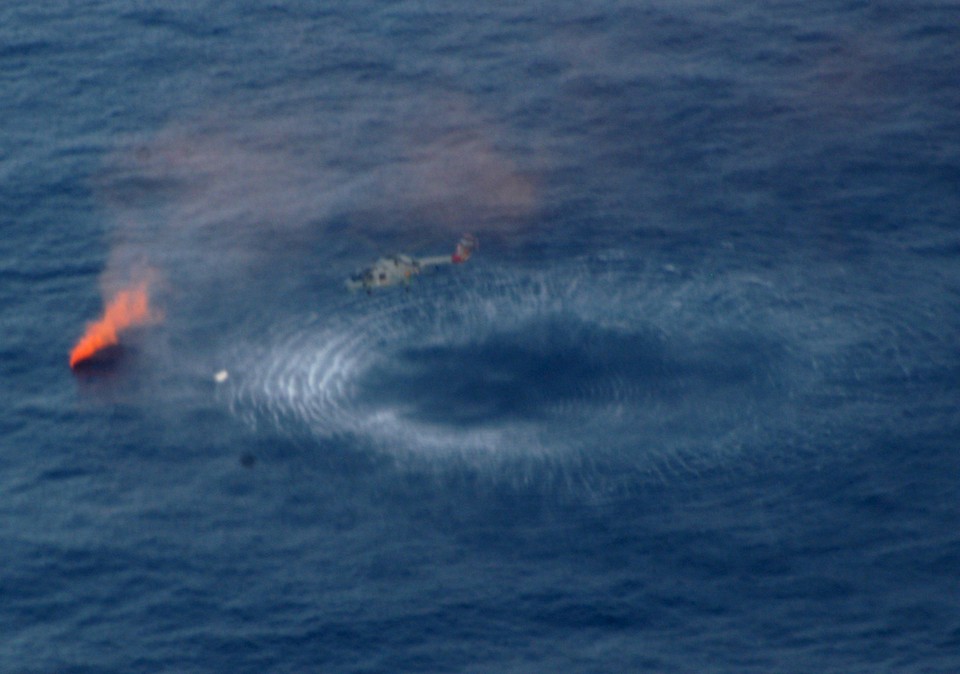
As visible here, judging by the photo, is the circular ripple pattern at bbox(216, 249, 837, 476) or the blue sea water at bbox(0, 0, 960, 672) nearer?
the blue sea water at bbox(0, 0, 960, 672)

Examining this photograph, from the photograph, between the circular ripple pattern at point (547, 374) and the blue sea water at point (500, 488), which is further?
the circular ripple pattern at point (547, 374)

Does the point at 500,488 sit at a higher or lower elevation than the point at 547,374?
lower

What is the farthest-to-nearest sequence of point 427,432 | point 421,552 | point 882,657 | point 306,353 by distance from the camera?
1. point 306,353
2. point 427,432
3. point 421,552
4. point 882,657

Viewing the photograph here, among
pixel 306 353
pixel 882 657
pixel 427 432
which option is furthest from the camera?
pixel 306 353

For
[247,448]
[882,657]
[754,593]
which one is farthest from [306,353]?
[882,657]

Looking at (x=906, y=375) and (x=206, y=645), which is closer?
(x=206, y=645)

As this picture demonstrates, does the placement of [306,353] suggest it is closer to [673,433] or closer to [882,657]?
[673,433]

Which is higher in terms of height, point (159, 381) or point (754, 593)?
point (159, 381)
